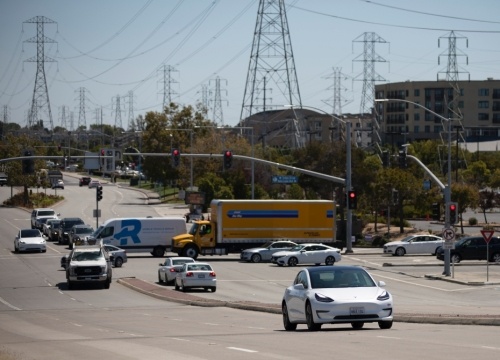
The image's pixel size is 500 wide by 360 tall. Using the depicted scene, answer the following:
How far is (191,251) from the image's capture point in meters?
62.3

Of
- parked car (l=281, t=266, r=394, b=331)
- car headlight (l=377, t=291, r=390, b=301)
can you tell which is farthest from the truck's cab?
car headlight (l=377, t=291, r=390, b=301)

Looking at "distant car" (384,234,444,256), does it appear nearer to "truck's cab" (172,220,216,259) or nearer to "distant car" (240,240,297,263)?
"distant car" (240,240,297,263)

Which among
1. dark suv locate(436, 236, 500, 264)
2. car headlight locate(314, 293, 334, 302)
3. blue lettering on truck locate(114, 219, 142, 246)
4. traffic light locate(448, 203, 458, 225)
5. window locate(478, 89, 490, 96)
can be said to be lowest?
dark suv locate(436, 236, 500, 264)

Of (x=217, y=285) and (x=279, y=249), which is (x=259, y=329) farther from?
(x=279, y=249)

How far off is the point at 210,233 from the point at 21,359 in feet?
153

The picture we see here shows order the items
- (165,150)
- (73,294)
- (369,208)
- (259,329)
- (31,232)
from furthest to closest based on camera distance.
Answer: (165,150), (369,208), (31,232), (73,294), (259,329)

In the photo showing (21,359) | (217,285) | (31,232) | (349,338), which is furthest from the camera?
(31,232)

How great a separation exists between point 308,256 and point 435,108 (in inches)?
4728

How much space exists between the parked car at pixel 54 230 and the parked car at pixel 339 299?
56.3 m

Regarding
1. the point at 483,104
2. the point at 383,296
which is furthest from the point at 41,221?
the point at 483,104

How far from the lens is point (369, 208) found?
8800cm

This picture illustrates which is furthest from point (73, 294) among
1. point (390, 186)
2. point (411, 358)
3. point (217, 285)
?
point (390, 186)

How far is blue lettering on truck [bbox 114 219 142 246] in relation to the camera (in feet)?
206

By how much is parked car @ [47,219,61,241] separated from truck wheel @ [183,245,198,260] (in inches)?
683
